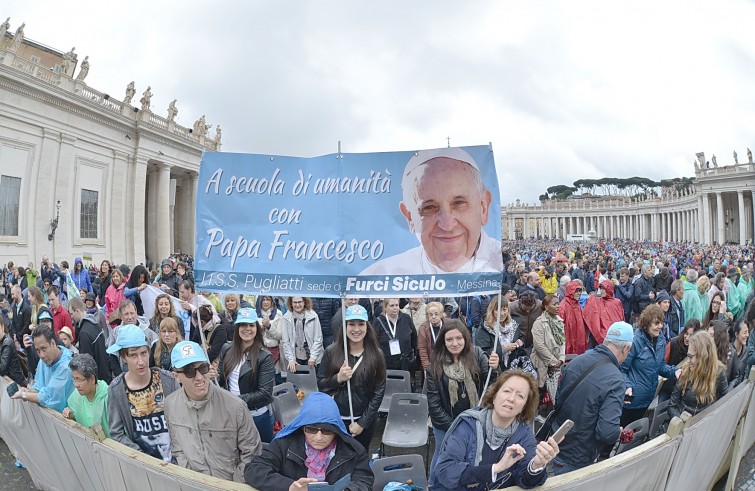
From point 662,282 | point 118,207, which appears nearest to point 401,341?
point 662,282

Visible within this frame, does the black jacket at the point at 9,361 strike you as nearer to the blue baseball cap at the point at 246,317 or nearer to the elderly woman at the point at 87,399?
the elderly woman at the point at 87,399

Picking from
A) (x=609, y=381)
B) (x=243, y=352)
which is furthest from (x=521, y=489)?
(x=243, y=352)

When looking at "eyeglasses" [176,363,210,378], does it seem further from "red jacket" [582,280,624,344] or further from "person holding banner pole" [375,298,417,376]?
"red jacket" [582,280,624,344]

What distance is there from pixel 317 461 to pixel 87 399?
231 centimetres

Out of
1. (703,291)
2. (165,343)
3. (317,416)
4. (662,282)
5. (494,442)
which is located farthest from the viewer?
(662,282)

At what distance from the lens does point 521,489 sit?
9.12 feet

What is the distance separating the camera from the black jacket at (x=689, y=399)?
4.67 meters

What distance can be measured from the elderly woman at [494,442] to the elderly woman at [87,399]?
9.02ft

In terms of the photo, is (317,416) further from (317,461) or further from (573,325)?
(573,325)

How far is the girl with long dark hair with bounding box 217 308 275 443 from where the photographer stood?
4734mm

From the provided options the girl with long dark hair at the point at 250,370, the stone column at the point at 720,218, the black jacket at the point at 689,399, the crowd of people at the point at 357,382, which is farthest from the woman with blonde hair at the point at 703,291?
the stone column at the point at 720,218

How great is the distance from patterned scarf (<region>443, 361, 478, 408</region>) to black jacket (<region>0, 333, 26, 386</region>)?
4.89 metres

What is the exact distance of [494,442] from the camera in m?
3.10

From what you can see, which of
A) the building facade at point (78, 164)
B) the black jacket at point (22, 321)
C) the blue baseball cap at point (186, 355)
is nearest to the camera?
the blue baseball cap at point (186, 355)
